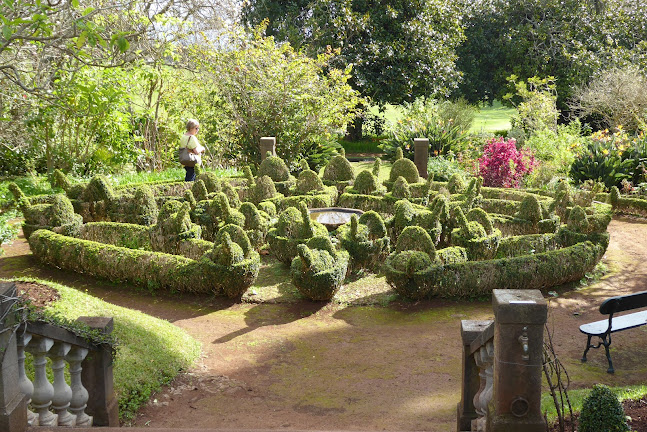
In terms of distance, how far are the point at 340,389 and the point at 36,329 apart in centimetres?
325

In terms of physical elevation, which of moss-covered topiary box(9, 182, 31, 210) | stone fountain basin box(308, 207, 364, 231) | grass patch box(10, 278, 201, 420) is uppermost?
moss-covered topiary box(9, 182, 31, 210)

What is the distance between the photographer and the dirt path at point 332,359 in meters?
5.49

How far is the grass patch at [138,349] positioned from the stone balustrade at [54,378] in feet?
2.67

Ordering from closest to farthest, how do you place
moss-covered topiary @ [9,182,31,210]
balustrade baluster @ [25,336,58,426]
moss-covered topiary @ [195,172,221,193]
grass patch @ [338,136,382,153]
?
balustrade baluster @ [25,336,58,426], moss-covered topiary @ [9,182,31,210], moss-covered topiary @ [195,172,221,193], grass patch @ [338,136,382,153]

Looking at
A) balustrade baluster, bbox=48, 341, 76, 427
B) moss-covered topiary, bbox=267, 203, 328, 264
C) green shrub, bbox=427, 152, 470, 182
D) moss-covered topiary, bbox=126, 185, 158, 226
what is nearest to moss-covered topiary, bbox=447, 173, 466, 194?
green shrub, bbox=427, 152, 470, 182

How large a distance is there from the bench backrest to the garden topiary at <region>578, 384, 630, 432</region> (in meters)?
2.57

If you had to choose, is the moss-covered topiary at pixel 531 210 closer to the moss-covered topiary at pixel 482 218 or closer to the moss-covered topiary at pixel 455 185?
the moss-covered topiary at pixel 482 218

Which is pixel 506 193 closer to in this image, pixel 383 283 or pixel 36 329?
pixel 383 283

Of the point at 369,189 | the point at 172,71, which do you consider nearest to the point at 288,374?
the point at 369,189

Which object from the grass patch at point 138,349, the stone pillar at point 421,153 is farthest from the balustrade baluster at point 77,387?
the stone pillar at point 421,153

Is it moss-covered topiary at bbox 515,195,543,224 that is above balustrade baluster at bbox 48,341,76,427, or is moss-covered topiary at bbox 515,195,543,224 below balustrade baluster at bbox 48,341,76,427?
above

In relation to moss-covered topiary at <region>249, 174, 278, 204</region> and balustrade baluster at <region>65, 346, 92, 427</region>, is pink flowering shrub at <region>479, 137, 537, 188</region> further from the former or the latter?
balustrade baluster at <region>65, 346, 92, 427</region>

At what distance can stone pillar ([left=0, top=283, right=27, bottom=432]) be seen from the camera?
133 inches

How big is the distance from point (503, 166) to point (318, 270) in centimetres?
852
